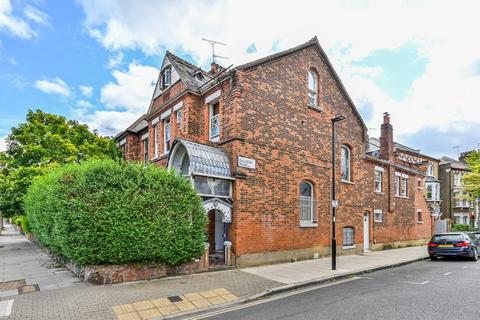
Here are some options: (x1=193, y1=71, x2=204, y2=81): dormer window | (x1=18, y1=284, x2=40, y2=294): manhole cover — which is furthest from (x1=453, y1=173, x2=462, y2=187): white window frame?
(x1=18, y1=284, x2=40, y2=294): manhole cover

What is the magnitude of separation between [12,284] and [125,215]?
3.61 metres

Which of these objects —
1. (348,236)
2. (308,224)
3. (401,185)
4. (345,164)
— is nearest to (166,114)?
(308,224)

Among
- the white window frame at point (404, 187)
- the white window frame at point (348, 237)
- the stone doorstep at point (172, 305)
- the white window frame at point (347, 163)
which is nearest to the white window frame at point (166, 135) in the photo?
the white window frame at point (347, 163)

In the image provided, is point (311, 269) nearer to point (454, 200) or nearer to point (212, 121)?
Result: point (212, 121)

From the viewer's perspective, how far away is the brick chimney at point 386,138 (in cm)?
2158

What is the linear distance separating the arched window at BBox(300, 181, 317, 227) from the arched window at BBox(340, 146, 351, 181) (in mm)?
3280

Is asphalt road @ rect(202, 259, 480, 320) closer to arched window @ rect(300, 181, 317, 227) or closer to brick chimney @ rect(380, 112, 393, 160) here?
arched window @ rect(300, 181, 317, 227)

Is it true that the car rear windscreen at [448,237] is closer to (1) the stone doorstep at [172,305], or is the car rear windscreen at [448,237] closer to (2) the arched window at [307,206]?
(2) the arched window at [307,206]

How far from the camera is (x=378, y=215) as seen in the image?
2014 centimetres

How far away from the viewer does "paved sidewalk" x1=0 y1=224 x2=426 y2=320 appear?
6.44m

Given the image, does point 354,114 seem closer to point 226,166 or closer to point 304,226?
point 304,226

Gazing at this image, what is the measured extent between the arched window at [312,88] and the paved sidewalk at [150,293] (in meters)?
8.00

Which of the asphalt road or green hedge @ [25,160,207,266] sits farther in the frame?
green hedge @ [25,160,207,266]

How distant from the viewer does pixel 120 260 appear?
28.6 feet
